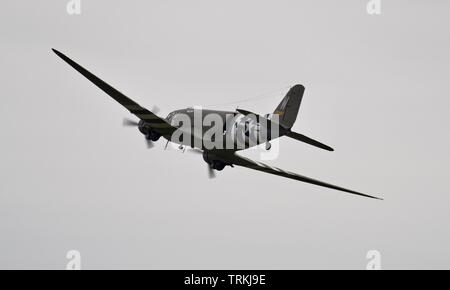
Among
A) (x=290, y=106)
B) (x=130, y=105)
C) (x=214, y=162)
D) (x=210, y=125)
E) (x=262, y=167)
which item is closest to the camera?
(x=130, y=105)

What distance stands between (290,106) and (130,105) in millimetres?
10628

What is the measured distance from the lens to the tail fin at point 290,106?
60156 millimetres

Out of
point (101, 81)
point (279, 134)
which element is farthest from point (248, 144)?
point (101, 81)

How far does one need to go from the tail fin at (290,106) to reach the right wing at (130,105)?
7.47m

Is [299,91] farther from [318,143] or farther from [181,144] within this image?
[181,144]

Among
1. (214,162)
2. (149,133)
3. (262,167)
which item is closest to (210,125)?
(214,162)

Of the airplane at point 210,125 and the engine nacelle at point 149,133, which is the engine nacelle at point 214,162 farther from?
the engine nacelle at point 149,133

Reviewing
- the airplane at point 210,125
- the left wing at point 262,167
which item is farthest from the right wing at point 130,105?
the left wing at point 262,167

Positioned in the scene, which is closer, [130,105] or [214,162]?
[130,105]

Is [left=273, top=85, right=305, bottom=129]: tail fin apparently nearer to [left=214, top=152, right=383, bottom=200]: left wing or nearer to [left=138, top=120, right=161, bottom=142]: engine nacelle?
[left=214, top=152, right=383, bottom=200]: left wing

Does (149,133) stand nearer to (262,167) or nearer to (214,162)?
(214,162)

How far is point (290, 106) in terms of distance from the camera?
60.5 m

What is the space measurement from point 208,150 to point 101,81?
9.44 meters

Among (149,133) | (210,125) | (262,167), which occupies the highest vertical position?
(210,125)
